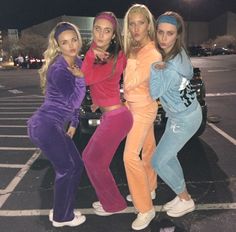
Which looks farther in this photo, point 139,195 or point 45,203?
point 45,203

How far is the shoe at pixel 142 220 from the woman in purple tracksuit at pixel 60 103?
694 mm

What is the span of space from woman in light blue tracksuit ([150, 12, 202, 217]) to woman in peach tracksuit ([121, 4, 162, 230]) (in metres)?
0.09

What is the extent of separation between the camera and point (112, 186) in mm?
3906

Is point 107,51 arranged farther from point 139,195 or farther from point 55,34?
point 139,195

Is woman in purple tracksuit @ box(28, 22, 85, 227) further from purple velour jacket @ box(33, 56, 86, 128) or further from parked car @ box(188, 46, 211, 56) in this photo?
parked car @ box(188, 46, 211, 56)

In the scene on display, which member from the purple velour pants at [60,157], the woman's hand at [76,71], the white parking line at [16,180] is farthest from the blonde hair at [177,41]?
the white parking line at [16,180]

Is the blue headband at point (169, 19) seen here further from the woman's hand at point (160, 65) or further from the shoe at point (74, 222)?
the shoe at point (74, 222)

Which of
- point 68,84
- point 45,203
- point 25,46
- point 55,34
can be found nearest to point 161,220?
point 45,203

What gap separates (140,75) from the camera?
355cm

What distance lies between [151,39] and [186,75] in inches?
18.4

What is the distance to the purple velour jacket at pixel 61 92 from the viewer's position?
3.48m

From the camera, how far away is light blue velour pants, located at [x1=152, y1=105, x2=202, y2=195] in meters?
3.78

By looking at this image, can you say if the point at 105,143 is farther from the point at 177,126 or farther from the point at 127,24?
the point at 127,24

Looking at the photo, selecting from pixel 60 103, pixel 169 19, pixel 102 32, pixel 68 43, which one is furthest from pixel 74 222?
pixel 169 19
